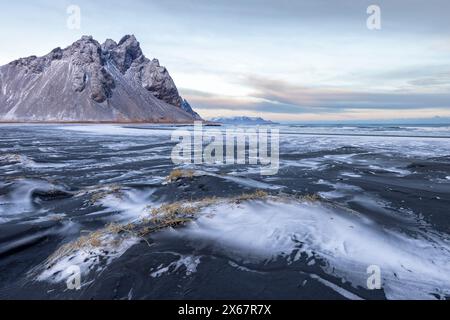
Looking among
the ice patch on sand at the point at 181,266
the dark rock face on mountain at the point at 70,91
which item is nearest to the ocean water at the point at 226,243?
the ice patch on sand at the point at 181,266

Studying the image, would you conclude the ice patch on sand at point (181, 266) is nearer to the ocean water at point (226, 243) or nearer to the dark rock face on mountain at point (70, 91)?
the ocean water at point (226, 243)

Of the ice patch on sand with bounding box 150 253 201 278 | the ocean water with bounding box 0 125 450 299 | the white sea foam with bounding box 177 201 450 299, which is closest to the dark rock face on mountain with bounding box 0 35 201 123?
the ocean water with bounding box 0 125 450 299

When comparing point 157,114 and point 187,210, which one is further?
point 157,114

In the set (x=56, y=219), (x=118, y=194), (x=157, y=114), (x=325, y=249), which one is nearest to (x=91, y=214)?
(x=56, y=219)

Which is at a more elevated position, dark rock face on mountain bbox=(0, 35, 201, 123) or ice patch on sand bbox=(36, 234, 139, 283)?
dark rock face on mountain bbox=(0, 35, 201, 123)

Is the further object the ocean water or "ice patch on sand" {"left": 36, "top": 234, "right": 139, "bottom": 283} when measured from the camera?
"ice patch on sand" {"left": 36, "top": 234, "right": 139, "bottom": 283}

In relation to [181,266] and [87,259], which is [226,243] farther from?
[87,259]

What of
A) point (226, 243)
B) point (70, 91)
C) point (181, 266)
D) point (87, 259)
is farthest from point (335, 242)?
point (70, 91)

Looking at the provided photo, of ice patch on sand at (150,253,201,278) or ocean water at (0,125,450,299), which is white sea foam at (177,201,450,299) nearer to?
ocean water at (0,125,450,299)

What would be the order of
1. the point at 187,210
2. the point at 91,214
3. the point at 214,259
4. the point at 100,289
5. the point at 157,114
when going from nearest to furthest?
the point at 100,289 < the point at 214,259 < the point at 187,210 < the point at 91,214 < the point at 157,114
